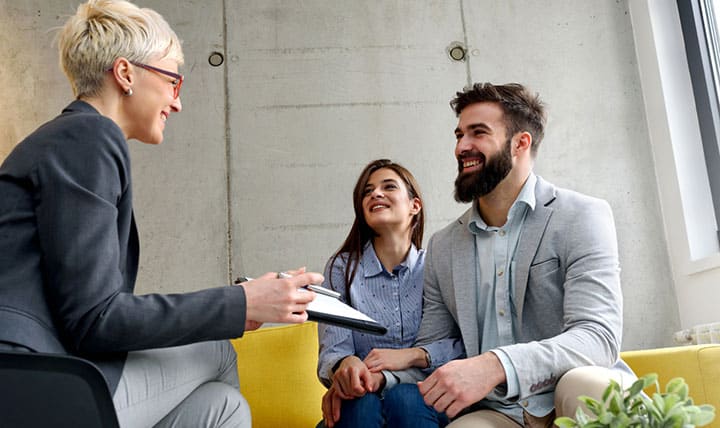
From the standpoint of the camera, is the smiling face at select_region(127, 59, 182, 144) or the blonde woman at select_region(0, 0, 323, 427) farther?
the smiling face at select_region(127, 59, 182, 144)

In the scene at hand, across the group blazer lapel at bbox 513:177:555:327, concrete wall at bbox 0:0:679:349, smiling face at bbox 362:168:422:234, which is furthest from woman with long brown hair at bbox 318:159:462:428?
concrete wall at bbox 0:0:679:349

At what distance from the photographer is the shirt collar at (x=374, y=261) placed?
2.57 m

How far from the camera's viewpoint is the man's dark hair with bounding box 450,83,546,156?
233cm

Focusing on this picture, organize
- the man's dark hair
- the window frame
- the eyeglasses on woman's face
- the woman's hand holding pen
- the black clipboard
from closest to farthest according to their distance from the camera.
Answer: the woman's hand holding pen → the black clipboard → the eyeglasses on woman's face → the man's dark hair → the window frame

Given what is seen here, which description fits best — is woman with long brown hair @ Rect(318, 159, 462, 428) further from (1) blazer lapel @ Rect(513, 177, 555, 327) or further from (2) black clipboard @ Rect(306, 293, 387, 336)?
(2) black clipboard @ Rect(306, 293, 387, 336)

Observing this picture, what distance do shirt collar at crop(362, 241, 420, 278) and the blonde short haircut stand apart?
1149mm

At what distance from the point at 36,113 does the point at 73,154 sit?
266cm

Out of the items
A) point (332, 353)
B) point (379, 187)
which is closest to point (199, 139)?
point (379, 187)

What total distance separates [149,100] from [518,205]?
1.04m

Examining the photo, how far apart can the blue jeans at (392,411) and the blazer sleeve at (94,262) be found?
2.50 ft

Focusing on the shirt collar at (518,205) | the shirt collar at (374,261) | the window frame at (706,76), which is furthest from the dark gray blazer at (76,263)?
the window frame at (706,76)

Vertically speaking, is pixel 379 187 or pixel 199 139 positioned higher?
pixel 199 139

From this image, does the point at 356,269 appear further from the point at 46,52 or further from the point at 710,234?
the point at 46,52

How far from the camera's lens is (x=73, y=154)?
129 centimetres
